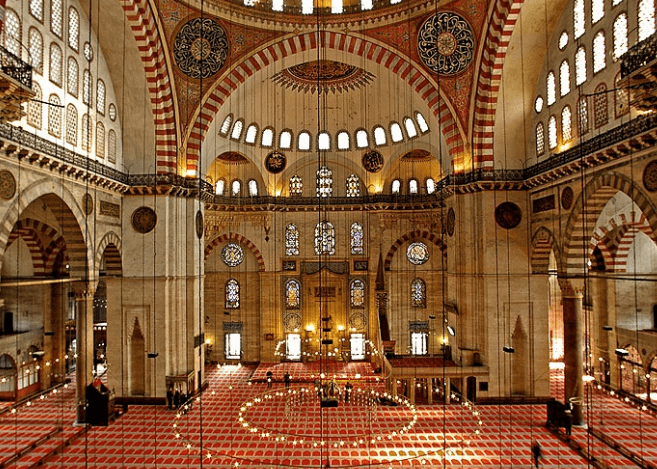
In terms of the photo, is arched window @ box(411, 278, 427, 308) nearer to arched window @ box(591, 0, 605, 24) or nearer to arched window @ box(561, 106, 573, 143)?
arched window @ box(561, 106, 573, 143)

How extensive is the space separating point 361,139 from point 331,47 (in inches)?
243

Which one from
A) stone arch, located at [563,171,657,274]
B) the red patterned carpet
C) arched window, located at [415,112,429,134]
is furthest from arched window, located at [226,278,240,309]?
stone arch, located at [563,171,657,274]

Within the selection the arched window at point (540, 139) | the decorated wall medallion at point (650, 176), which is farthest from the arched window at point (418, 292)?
the decorated wall medallion at point (650, 176)

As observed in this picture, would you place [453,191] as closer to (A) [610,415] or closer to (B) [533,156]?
(B) [533,156]

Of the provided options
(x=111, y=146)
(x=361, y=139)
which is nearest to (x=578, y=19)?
(x=361, y=139)

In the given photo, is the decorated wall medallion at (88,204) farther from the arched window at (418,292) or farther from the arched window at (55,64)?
the arched window at (418,292)

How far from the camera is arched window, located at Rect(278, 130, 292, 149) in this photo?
21.4 metres

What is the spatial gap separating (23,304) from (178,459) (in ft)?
33.7

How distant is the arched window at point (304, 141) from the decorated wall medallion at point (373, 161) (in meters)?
2.80

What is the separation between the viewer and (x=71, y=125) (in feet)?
39.7

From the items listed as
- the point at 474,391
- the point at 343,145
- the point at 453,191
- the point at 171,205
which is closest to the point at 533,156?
the point at 453,191

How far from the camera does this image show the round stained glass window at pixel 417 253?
72.1 feet

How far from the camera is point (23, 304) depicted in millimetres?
16719

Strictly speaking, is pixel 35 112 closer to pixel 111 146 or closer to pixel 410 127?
pixel 111 146
